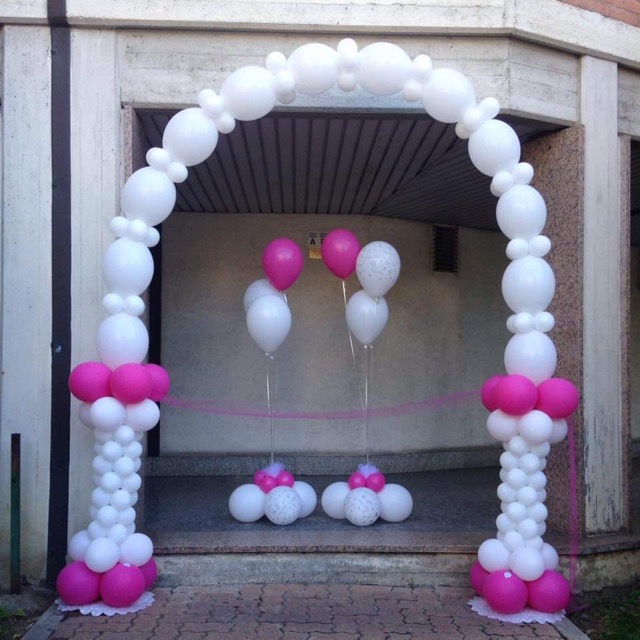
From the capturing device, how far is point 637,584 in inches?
187

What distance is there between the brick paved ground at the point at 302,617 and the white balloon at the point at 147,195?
2.28m

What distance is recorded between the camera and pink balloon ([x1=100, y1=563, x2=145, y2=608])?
3.84 m

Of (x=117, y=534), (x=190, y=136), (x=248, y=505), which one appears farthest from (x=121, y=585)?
(x=190, y=136)

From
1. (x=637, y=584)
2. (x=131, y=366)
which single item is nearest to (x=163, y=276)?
(x=131, y=366)

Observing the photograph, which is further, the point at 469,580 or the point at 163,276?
the point at 163,276

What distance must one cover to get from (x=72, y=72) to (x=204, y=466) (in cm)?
405

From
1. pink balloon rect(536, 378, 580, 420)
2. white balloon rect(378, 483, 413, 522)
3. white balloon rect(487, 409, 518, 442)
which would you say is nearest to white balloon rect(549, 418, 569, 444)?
pink balloon rect(536, 378, 580, 420)

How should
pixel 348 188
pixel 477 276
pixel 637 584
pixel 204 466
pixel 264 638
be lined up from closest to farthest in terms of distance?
pixel 264 638
pixel 637 584
pixel 348 188
pixel 204 466
pixel 477 276

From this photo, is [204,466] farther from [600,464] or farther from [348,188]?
[600,464]

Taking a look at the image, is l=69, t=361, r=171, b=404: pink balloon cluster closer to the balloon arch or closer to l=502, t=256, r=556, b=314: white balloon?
the balloon arch

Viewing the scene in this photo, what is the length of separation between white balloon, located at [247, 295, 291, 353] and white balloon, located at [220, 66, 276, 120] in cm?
150

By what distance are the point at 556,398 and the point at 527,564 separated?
3.11 ft

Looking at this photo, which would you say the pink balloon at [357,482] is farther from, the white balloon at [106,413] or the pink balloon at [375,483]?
the white balloon at [106,413]

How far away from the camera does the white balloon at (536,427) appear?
3.84 meters
